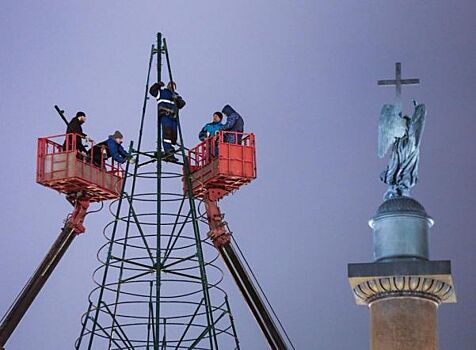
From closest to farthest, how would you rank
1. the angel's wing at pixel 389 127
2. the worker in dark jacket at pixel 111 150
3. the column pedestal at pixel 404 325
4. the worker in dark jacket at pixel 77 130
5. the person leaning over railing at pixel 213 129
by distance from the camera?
the column pedestal at pixel 404 325, the angel's wing at pixel 389 127, the worker in dark jacket at pixel 111 150, the person leaning over railing at pixel 213 129, the worker in dark jacket at pixel 77 130

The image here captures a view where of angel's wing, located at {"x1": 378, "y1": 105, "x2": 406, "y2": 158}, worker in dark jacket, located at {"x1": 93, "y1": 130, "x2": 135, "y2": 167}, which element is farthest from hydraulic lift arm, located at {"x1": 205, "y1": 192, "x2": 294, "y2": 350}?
angel's wing, located at {"x1": 378, "y1": 105, "x2": 406, "y2": 158}

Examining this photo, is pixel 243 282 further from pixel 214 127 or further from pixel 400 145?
pixel 400 145

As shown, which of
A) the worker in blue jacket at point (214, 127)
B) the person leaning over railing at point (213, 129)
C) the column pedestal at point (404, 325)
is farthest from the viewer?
the worker in blue jacket at point (214, 127)

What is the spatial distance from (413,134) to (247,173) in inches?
502

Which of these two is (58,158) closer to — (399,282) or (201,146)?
(201,146)

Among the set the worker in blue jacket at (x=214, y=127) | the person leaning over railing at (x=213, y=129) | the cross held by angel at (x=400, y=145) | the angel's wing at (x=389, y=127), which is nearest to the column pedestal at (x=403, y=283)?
the cross held by angel at (x=400, y=145)

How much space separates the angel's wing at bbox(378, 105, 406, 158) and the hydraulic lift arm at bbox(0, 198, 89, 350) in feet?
63.8

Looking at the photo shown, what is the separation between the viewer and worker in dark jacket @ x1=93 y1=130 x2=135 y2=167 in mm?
40062

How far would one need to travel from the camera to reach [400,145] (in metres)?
29.8

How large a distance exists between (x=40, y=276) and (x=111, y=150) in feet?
32.5

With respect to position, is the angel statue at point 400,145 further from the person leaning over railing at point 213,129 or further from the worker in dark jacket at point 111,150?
the person leaning over railing at point 213,129

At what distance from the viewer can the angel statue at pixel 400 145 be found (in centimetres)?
2945

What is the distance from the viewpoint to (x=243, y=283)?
1857 inches

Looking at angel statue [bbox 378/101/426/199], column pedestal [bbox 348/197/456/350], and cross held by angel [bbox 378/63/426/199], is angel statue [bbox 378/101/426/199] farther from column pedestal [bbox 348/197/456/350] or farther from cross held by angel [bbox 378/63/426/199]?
column pedestal [bbox 348/197/456/350]
